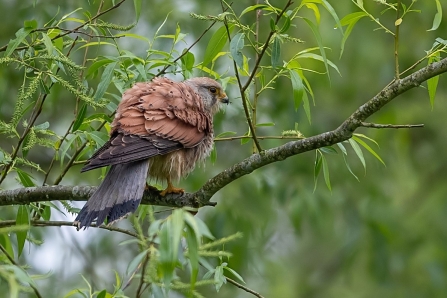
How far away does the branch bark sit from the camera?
3.01 metres

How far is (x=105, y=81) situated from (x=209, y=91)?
63.0 inches

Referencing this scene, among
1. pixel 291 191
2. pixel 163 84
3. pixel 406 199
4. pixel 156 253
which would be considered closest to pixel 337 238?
pixel 406 199

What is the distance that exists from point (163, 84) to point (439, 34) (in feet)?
12.9

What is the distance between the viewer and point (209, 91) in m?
5.09

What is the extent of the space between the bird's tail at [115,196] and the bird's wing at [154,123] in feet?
0.32

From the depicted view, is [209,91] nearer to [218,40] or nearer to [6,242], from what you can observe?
[218,40]

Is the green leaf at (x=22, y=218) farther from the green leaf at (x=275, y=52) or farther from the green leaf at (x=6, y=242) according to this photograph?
the green leaf at (x=275, y=52)

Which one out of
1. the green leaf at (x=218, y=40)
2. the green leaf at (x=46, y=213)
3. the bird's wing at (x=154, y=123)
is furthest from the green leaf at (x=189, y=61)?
the green leaf at (x=46, y=213)

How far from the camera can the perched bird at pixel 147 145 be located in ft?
11.6

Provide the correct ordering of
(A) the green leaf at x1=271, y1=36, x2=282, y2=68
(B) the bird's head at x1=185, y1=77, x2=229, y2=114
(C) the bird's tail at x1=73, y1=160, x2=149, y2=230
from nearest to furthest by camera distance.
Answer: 1. (A) the green leaf at x1=271, y1=36, x2=282, y2=68
2. (C) the bird's tail at x1=73, y1=160, x2=149, y2=230
3. (B) the bird's head at x1=185, y1=77, x2=229, y2=114

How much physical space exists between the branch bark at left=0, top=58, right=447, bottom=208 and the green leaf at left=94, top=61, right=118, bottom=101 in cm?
49

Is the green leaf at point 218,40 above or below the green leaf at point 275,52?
above

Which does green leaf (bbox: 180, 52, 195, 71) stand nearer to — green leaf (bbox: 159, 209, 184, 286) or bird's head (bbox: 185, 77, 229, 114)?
bird's head (bbox: 185, 77, 229, 114)

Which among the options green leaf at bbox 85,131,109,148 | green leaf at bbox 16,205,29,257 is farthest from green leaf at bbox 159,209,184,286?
green leaf at bbox 85,131,109,148
